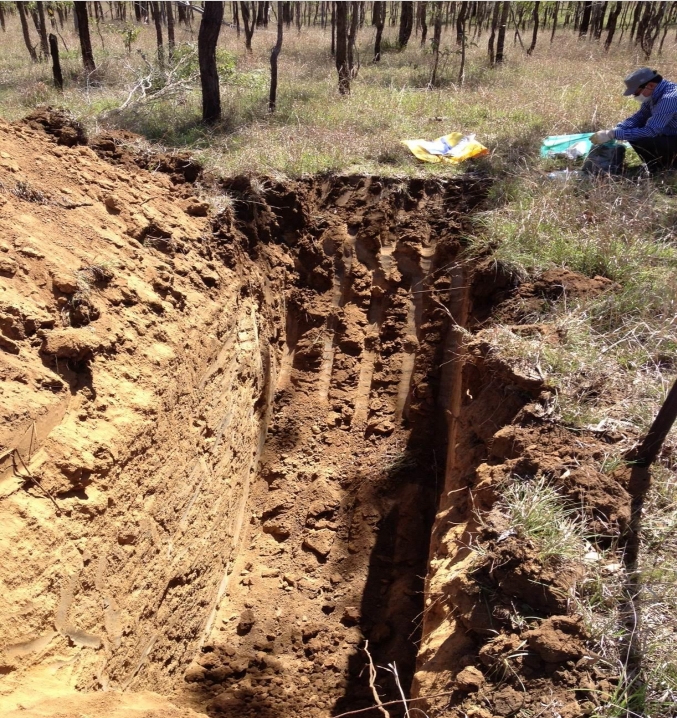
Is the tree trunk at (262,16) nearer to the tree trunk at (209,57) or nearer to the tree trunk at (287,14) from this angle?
the tree trunk at (287,14)

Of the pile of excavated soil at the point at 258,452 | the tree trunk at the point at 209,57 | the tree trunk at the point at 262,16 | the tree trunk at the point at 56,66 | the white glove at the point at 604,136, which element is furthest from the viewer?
the tree trunk at the point at 262,16

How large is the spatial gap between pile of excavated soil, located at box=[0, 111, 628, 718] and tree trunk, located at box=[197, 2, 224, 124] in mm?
1749

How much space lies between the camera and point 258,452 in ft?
15.4

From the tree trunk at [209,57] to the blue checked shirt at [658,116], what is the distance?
13.9ft

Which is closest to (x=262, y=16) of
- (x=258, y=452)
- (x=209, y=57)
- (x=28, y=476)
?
(x=209, y=57)

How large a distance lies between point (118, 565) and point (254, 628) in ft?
A: 4.33

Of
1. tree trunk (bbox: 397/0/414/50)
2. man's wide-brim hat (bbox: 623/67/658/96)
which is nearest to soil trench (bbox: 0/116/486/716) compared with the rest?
man's wide-brim hat (bbox: 623/67/658/96)

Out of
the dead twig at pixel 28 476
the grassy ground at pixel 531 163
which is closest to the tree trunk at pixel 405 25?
the grassy ground at pixel 531 163

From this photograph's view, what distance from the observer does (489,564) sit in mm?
2443

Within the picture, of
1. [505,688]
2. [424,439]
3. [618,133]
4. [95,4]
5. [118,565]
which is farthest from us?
[95,4]

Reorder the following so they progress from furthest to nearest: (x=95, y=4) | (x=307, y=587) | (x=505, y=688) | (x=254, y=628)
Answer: (x=95, y=4) < (x=307, y=587) < (x=254, y=628) < (x=505, y=688)

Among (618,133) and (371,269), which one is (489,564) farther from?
(618,133)

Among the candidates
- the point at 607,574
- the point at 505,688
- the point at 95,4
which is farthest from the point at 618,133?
the point at 95,4

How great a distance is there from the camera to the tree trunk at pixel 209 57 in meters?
6.43
